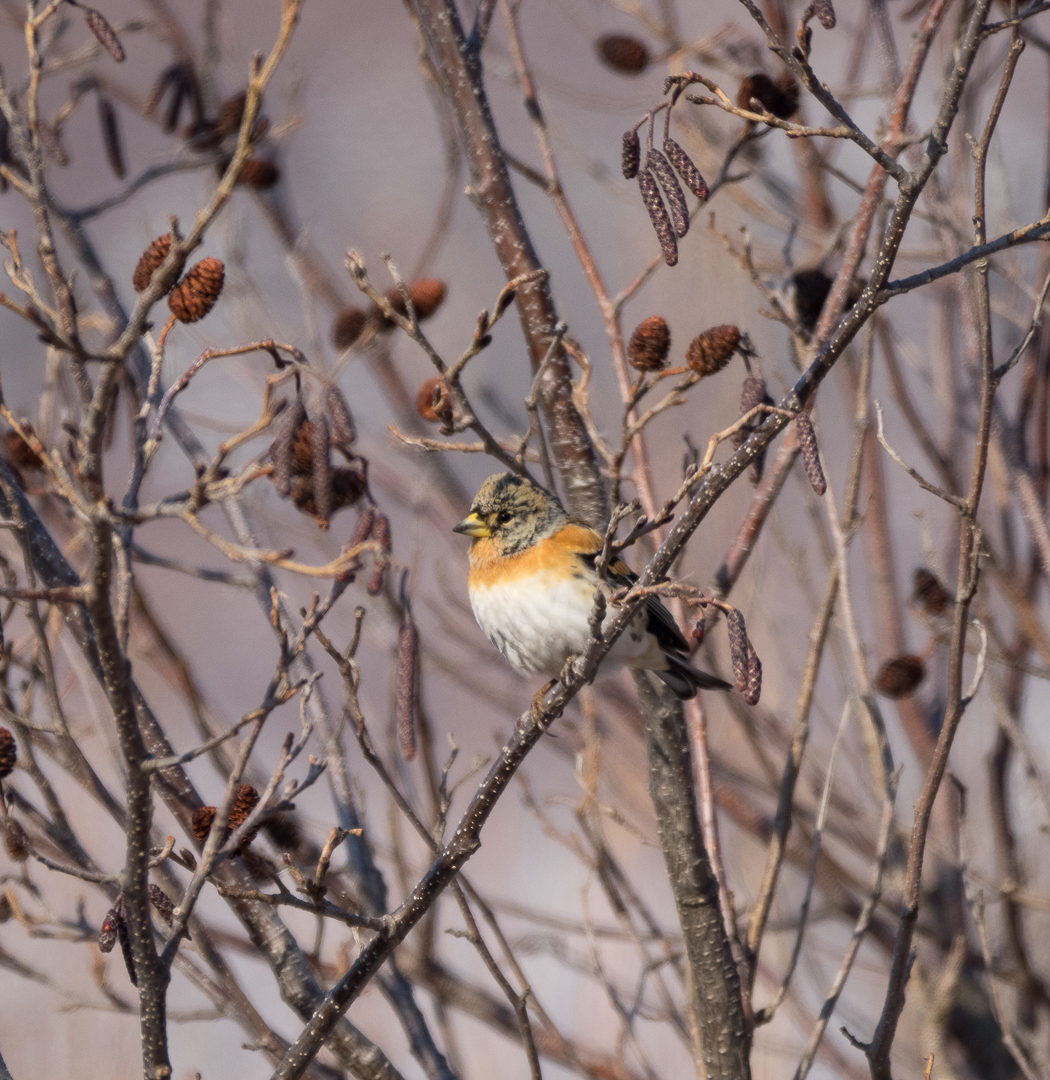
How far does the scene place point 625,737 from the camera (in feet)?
Answer: 12.6

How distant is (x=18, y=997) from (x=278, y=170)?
13.7 ft

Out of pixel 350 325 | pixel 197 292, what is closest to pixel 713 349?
pixel 197 292

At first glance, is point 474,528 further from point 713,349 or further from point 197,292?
point 197,292

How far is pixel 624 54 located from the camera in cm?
304

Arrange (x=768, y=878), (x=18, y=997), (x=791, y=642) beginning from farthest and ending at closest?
1. (x=18, y=997)
2. (x=791, y=642)
3. (x=768, y=878)

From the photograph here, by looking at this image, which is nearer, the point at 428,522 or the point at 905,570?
the point at 428,522

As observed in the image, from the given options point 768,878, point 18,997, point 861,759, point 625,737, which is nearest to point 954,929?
point 861,759

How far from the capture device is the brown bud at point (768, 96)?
2.29m

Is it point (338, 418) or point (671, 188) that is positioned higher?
point (671, 188)

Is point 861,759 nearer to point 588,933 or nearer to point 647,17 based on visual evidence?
point 588,933

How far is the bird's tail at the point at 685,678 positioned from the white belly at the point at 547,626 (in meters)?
0.06

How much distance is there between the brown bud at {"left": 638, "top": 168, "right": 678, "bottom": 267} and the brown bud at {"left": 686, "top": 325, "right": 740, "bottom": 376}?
34 centimetres

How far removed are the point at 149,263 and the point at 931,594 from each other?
80.4 inches

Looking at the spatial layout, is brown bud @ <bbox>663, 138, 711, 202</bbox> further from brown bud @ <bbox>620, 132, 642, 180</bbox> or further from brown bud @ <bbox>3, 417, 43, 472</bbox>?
brown bud @ <bbox>3, 417, 43, 472</bbox>
